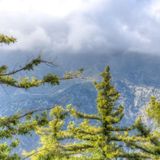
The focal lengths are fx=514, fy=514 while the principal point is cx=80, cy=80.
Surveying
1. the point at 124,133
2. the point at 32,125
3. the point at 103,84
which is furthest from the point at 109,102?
the point at 32,125

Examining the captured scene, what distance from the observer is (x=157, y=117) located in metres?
31.6

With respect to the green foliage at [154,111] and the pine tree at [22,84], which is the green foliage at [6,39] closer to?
the pine tree at [22,84]

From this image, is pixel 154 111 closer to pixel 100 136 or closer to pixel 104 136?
pixel 104 136

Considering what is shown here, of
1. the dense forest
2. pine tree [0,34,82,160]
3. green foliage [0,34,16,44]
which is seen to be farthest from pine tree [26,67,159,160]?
green foliage [0,34,16,44]

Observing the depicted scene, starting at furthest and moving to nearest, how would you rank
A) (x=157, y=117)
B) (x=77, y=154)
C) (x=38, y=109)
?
(x=157, y=117) → (x=77, y=154) → (x=38, y=109)

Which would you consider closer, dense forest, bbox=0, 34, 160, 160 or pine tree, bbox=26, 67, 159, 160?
dense forest, bbox=0, 34, 160, 160

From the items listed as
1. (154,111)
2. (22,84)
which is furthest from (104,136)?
(22,84)

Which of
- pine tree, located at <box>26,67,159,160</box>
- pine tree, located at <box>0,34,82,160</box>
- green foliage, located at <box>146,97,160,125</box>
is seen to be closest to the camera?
pine tree, located at <box>0,34,82,160</box>

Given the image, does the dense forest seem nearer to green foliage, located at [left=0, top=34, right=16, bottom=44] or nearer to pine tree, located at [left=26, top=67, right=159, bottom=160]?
pine tree, located at [left=26, top=67, right=159, bottom=160]

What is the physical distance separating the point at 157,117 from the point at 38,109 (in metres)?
18.2

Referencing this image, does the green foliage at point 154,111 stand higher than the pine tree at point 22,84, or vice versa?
the green foliage at point 154,111

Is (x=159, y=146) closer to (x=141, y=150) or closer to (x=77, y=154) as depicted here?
(x=141, y=150)

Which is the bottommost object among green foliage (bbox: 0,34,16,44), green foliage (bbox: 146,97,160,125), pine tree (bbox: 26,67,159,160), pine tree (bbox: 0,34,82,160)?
pine tree (bbox: 0,34,82,160)

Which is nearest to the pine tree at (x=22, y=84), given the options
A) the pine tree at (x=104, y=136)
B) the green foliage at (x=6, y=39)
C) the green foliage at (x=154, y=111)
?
the green foliage at (x=6, y=39)
